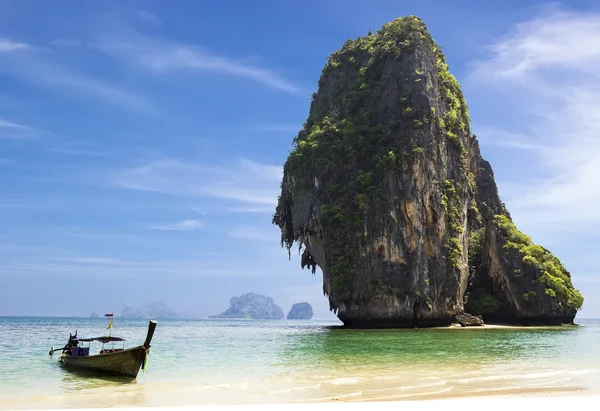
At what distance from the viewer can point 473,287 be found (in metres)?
54.5

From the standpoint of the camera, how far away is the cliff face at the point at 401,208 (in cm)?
4378

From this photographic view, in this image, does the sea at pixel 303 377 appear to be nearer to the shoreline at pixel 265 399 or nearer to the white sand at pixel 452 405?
the shoreline at pixel 265 399

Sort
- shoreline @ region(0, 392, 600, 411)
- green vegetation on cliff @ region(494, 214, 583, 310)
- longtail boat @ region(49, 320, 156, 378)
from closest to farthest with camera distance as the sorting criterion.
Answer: shoreline @ region(0, 392, 600, 411) → longtail boat @ region(49, 320, 156, 378) → green vegetation on cliff @ region(494, 214, 583, 310)

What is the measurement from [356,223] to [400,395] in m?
33.1

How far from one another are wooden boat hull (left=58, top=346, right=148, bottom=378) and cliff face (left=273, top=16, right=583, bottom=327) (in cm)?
2859

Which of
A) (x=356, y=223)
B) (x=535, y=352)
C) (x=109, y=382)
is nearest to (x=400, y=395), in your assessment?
(x=109, y=382)

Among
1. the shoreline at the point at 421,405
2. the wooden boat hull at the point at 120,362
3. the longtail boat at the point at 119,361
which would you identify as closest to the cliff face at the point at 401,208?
the longtail boat at the point at 119,361

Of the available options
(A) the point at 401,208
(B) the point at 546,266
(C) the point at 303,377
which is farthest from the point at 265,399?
(B) the point at 546,266

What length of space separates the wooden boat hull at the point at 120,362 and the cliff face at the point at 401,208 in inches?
1126

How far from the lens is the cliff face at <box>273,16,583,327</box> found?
1724 inches

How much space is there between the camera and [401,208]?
4453 centimetres

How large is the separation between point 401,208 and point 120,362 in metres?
32.1

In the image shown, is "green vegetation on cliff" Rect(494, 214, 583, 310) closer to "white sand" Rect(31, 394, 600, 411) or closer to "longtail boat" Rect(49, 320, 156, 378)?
"longtail boat" Rect(49, 320, 156, 378)

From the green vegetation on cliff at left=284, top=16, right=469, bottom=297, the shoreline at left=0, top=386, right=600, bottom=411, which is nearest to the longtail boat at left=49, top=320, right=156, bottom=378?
the shoreline at left=0, top=386, right=600, bottom=411
